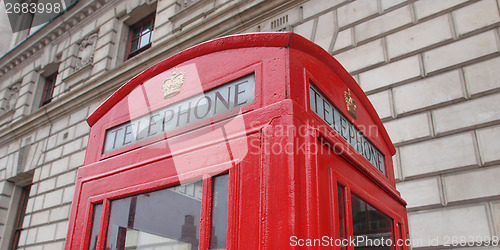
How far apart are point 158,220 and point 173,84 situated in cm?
68

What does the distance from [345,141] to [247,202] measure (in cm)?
67

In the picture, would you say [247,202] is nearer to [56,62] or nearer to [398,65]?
[398,65]

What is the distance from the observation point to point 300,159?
4.58ft

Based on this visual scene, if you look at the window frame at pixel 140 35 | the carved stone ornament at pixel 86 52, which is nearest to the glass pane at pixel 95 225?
the window frame at pixel 140 35

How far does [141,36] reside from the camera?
9.77 meters

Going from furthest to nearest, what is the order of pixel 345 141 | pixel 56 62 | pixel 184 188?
1. pixel 56 62
2. pixel 345 141
3. pixel 184 188

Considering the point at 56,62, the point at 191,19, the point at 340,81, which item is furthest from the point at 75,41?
the point at 340,81

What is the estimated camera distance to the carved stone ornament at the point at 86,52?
1010 centimetres

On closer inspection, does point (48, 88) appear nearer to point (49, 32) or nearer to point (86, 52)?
point (49, 32)

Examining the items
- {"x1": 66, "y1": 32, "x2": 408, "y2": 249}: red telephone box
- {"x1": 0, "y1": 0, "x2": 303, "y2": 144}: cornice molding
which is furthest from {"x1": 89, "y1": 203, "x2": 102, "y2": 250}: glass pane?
{"x1": 0, "y1": 0, "x2": 303, "y2": 144}: cornice molding

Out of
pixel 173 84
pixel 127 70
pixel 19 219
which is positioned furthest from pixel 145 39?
pixel 173 84

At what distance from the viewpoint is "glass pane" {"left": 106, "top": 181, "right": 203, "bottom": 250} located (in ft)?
5.33

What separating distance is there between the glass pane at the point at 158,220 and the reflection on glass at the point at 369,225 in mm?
746

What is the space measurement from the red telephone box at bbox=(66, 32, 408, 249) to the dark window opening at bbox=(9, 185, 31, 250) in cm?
1001
